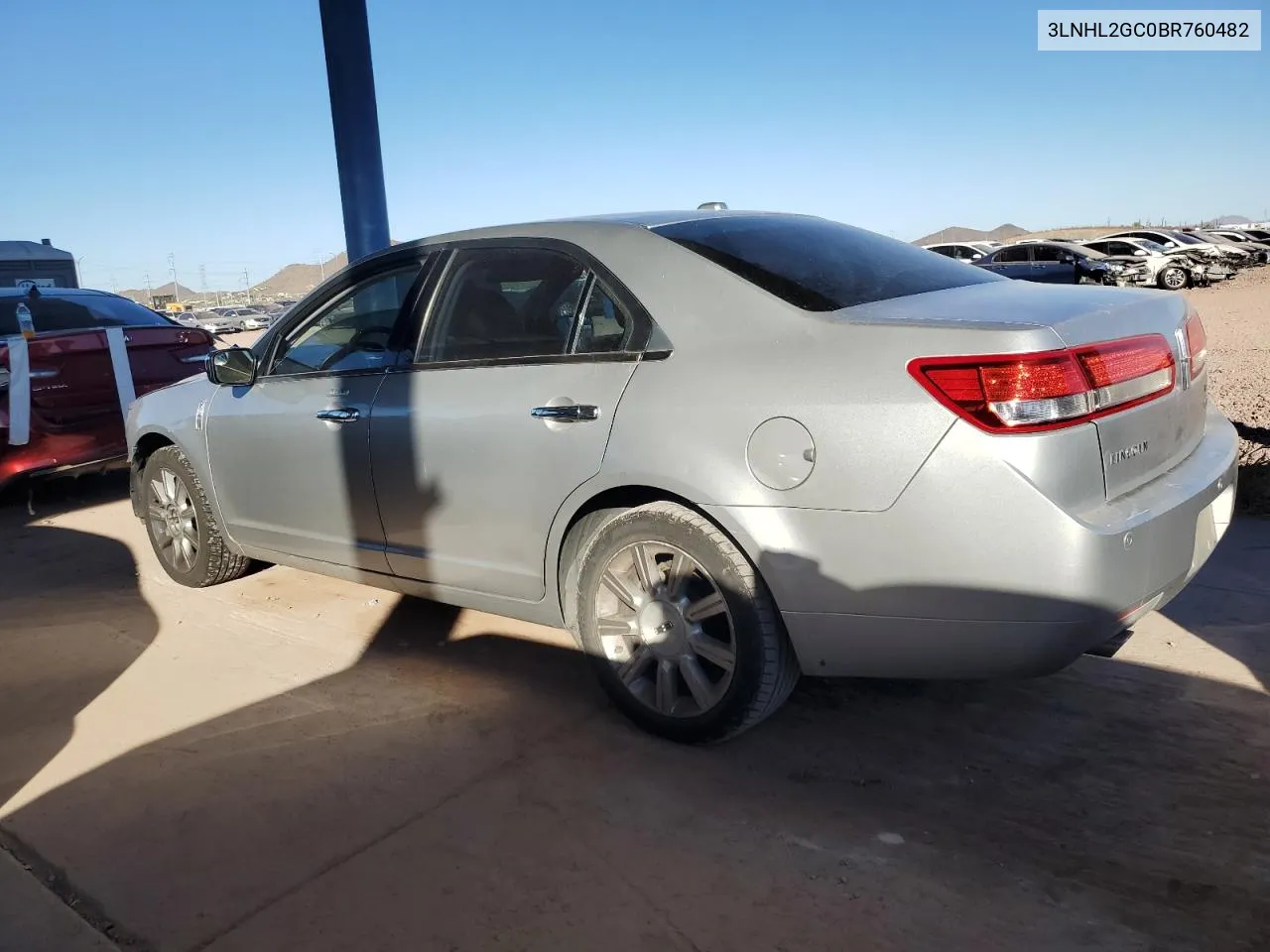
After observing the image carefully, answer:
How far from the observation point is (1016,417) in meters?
2.26

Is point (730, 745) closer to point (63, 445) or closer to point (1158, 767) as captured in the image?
point (1158, 767)

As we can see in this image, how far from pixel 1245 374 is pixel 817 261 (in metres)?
7.39

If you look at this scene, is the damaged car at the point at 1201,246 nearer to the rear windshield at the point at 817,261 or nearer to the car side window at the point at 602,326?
the rear windshield at the point at 817,261

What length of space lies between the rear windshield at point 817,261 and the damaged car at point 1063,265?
18107 millimetres

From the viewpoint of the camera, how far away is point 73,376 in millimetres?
6285

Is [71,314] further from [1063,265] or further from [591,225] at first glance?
[1063,265]

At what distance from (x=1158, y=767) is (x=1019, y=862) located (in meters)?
0.67

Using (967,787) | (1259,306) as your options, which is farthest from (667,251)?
(1259,306)

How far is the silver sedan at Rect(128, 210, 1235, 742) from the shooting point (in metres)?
2.31

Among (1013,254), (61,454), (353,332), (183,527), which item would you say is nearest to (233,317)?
(1013,254)

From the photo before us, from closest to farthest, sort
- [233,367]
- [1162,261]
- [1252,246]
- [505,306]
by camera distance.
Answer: [505,306]
[233,367]
[1162,261]
[1252,246]

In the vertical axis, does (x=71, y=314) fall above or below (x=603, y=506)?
above

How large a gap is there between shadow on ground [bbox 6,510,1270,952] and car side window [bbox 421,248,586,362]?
122 centimetres

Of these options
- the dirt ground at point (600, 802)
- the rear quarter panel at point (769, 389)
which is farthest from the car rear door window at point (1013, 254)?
→ the rear quarter panel at point (769, 389)
